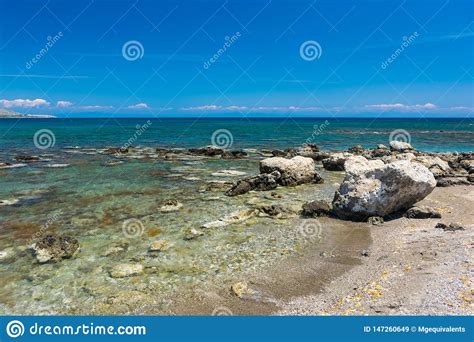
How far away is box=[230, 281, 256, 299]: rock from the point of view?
10.6m

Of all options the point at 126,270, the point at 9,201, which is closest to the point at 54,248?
the point at 126,270

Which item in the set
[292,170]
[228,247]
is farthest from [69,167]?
[228,247]

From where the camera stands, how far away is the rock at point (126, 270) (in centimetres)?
1199

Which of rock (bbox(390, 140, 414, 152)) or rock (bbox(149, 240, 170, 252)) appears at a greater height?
rock (bbox(390, 140, 414, 152))

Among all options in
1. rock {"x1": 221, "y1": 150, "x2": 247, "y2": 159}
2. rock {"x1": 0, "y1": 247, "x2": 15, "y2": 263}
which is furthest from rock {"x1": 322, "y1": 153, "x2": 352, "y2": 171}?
rock {"x1": 0, "y1": 247, "x2": 15, "y2": 263}

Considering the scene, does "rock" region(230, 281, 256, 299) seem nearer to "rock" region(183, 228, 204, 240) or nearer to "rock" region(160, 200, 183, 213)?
"rock" region(183, 228, 204, 240)

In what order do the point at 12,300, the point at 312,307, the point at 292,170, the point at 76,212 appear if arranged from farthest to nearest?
the point at 292,170
the point at 76,212
the point at 12,300
the point at 312,307

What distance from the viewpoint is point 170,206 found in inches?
781

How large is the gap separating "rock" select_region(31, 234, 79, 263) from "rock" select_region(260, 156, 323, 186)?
14.6 m

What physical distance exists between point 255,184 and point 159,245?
1079 centimetres

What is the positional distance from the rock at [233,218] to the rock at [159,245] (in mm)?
2364
